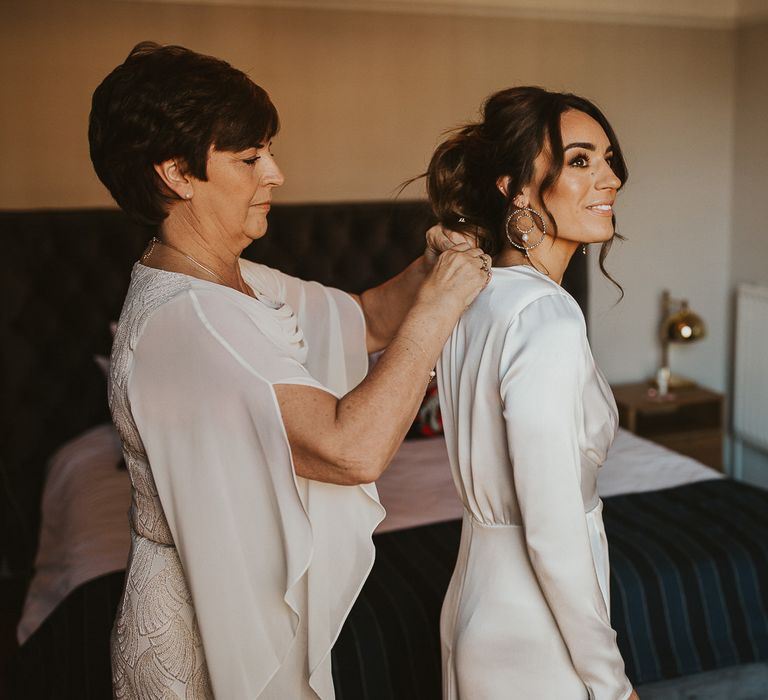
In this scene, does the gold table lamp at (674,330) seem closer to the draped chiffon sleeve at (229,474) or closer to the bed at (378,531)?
the bed at (378,531)

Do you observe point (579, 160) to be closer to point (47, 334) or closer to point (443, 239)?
point (443, 239)

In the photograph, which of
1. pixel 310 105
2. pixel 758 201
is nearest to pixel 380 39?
pixel 310 105

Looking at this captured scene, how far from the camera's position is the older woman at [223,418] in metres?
1.30

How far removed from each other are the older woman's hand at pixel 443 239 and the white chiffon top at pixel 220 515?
0.35 m

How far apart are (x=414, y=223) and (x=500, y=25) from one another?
1038 millimetres

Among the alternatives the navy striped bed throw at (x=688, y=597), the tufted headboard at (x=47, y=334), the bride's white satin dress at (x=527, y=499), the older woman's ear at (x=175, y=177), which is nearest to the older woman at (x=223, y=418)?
the older woman's ear at (x=175, y=177)

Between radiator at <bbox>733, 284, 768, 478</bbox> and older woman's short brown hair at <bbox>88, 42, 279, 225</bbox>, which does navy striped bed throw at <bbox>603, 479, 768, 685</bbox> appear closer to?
older woman's short brown hair at <bbox>88, 42, 279, 225</bbox>

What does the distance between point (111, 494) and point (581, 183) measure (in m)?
2.21

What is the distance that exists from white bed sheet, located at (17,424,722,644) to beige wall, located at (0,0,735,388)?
1.15 meters

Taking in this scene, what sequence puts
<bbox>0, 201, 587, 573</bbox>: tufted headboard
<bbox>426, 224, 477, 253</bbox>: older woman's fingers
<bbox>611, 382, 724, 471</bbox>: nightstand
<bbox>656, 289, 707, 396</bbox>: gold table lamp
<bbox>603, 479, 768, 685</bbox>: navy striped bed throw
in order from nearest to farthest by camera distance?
<bbox>426, 224, 477, 253</bbox>: older woman's fingers → <bbox>603, 479, 768, 685</bbox>: navy striped bed throw → <bbox>0, 201, 587, 573</bbox>: tufted headboard → <bbox>611, 382, 724, 471</bbox>: nightstand → <bbox>656, 289, 707, 396</bbox>: gold table lamp

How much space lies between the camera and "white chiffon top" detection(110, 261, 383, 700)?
132 cm

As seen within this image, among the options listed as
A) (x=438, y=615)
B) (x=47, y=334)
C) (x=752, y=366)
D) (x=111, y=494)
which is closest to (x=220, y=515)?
(x=438, y=615)

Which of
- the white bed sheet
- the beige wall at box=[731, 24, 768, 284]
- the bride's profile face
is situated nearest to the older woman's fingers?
the bride's profile face

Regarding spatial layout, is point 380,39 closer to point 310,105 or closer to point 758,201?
point 310,105
